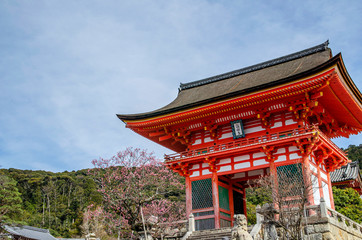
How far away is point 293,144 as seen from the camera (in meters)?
15.5

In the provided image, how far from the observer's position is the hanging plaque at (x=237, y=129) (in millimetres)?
17442

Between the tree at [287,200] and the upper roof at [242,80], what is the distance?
407 centimetres

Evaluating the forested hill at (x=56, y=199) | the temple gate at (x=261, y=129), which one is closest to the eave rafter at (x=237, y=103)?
the temple gate at (x=261, y=129)

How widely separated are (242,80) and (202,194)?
23.3 feet

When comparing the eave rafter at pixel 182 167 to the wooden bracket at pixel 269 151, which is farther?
the eave rafter at pixel 182 167

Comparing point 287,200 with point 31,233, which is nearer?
point 287,200

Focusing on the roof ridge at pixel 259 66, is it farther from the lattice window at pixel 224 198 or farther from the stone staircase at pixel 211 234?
the stone staircase at pixel 211 234

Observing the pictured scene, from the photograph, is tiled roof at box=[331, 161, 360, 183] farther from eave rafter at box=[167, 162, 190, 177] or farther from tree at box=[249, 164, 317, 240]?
eave rafter at box=[167, 162, 190, 177]

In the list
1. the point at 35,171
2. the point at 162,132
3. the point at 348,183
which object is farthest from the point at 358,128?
the point at 35,171

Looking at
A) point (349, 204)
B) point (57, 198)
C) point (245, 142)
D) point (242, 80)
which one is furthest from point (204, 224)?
point (57, 198)

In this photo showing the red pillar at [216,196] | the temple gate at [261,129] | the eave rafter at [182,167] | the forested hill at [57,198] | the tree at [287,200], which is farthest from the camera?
the forested hill at [57,198]

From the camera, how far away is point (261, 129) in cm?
1739

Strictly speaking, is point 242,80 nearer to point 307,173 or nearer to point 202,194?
point 202,194

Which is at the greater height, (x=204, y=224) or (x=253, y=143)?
(x=253, y=143)
